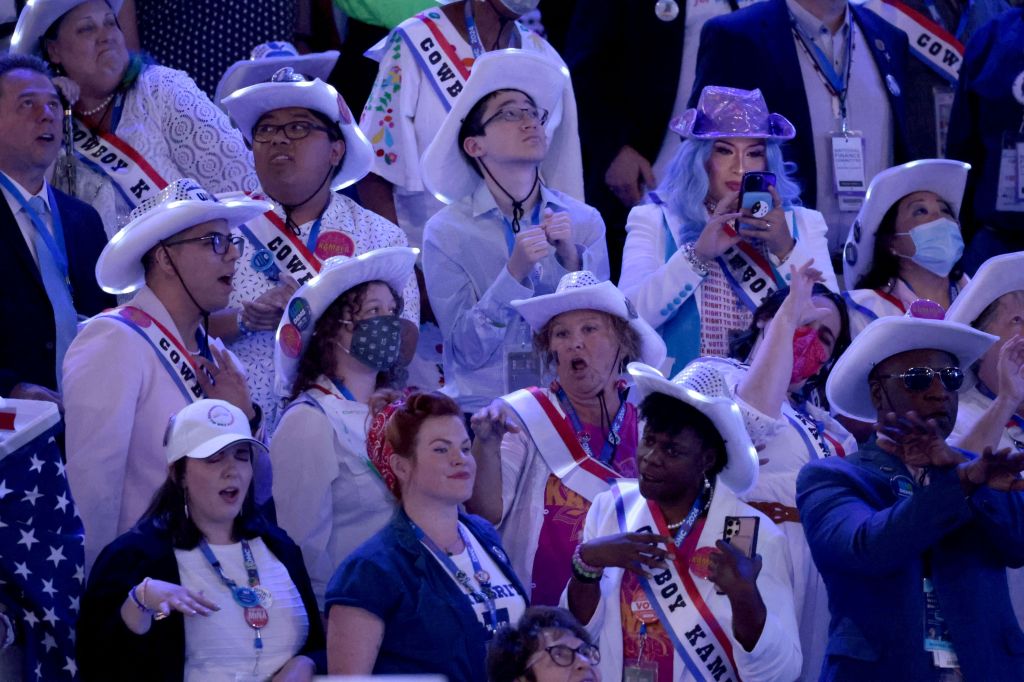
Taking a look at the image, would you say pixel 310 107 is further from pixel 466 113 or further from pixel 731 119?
pixel 731 119

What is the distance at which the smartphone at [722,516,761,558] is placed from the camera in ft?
18.0

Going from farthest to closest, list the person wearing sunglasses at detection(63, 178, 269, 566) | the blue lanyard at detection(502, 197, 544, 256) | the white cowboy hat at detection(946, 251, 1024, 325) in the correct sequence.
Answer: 1. the blue lanyard at detection(502, 197, 544, 256)
2. the white cowboy hat at detection(946, 251, 1024, 325)
3. the person wearing sunglasses at detection(63, 178, 269, 566)

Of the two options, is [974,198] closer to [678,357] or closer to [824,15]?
[824,15]

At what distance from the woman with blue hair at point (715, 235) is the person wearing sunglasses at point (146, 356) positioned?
154cm

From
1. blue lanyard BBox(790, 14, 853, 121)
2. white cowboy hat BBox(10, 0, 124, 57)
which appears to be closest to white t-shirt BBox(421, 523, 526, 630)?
white cowboy hat BBox(10, 0, 124, 57)

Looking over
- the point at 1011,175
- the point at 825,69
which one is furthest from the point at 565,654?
the point at 1011,175

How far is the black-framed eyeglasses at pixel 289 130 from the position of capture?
7.04m

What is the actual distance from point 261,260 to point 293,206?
0.25m

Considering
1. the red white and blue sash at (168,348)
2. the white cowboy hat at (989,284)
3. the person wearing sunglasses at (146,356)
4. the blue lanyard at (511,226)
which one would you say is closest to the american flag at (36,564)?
the person wearing sunglasses at (146,356)

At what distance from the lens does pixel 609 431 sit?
6316 millimetres

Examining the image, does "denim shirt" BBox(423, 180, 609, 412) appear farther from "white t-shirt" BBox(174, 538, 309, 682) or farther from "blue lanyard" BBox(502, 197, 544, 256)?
"white t-shirt" BBox(174, 538, 309, 682)

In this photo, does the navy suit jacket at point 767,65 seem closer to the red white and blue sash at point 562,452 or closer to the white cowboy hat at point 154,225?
the red white and blue sash at point 562,452

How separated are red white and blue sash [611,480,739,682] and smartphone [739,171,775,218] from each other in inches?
65.6

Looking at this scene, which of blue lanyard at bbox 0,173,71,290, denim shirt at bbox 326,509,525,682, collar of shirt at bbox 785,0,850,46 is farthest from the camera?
collar of shirt at bbox 785,0,850,46
